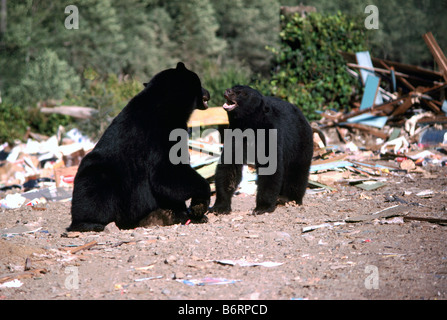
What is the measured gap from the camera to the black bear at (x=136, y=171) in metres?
4.85

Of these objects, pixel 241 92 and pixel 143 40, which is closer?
pixel 241 92

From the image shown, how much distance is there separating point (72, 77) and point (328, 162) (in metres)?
12.2

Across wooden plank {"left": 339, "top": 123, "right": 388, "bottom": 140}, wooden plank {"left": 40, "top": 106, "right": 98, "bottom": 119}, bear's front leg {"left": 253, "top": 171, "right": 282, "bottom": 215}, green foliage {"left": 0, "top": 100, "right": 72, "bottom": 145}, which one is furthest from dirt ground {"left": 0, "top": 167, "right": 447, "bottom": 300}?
green foliage {"left": 0, "top": 100, "right": 72, "bottom": 145}

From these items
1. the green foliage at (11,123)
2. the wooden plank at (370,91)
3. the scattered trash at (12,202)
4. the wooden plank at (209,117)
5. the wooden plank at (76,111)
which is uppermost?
the wooden plank at (370,91)

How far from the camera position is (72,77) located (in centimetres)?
1761

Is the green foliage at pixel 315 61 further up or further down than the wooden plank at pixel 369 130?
further up

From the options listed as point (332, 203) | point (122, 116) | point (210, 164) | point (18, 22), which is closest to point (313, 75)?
point (210, 164)

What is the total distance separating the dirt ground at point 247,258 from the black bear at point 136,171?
0.21 m

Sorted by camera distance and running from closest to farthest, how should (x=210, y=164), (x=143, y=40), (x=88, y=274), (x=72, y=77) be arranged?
(x=88, y=274), (x=210, y=164), (x=72, y=77), (x=143, y=40)

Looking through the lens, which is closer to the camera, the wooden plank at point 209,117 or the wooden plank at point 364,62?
the wooden plank at point 209,117

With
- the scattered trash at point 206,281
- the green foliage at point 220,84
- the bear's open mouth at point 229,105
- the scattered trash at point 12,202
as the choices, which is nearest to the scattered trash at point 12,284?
the scattered trash at point 206,281

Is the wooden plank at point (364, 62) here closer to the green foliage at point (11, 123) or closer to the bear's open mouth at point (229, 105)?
the bear's open mouth at point (229, 105)
